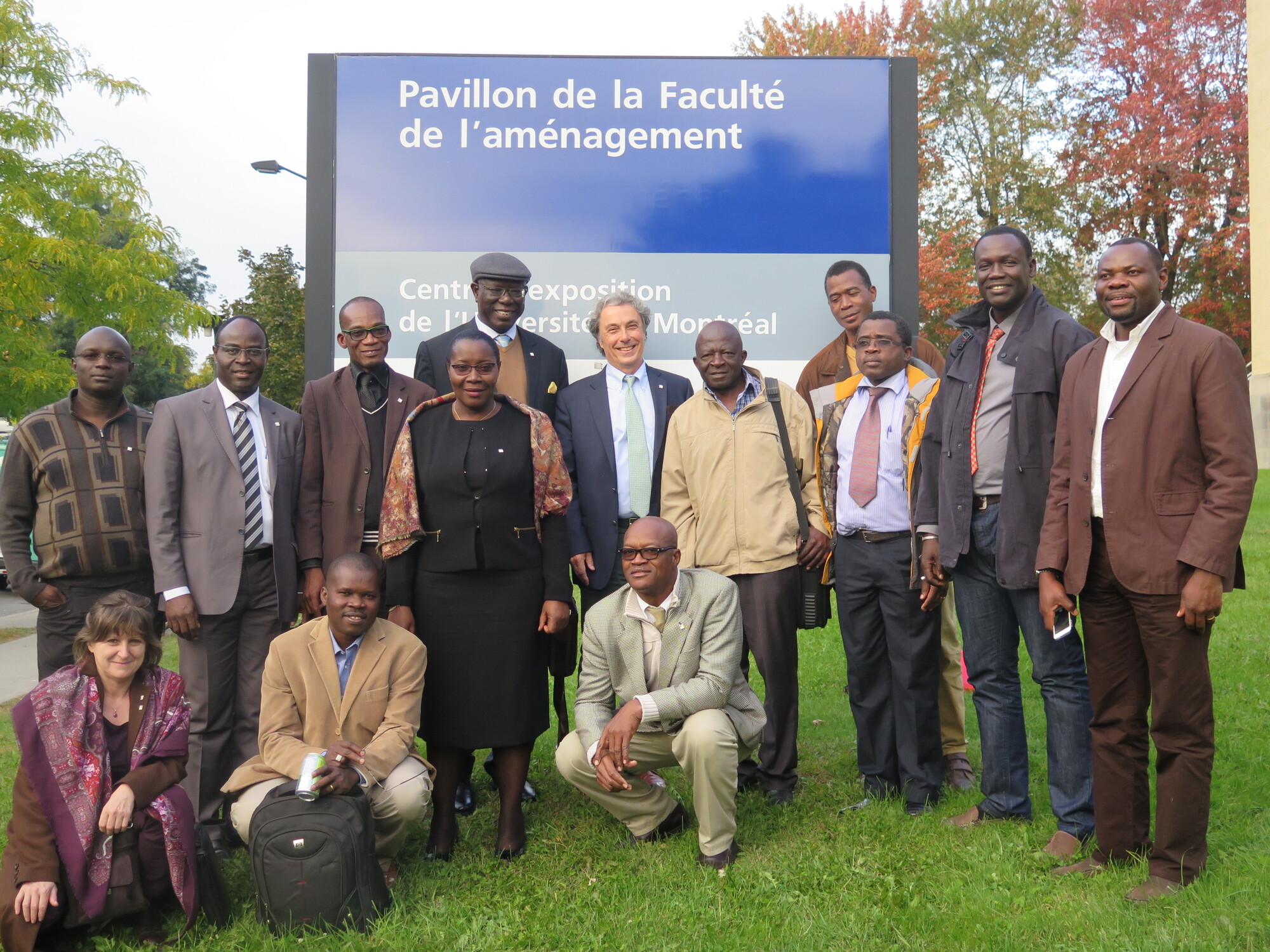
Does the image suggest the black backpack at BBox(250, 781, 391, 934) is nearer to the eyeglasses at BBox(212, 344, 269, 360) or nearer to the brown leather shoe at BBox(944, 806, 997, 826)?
the eyeglasses at BBox(212, 344, 269, 360)

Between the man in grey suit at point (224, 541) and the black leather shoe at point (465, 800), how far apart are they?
98cm

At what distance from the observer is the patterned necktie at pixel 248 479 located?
495cm

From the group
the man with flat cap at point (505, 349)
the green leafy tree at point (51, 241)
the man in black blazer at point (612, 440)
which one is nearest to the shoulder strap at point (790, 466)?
A: the man in black blazer at point (612, 440)

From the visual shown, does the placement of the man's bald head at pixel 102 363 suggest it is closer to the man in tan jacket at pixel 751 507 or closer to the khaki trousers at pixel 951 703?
the man in tan jacket at pixel 751 507

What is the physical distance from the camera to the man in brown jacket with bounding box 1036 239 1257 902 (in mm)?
3645

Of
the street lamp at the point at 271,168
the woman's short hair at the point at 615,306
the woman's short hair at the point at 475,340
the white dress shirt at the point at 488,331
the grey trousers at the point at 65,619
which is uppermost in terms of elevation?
the street lamp at the point at 271,168

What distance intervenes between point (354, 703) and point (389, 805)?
0.42 metres

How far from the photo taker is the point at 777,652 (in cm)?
514

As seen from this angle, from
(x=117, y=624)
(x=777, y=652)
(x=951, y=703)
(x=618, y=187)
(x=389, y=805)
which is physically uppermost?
(x=618, y=187)

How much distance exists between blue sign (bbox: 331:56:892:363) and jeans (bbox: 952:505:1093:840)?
179 centimetres

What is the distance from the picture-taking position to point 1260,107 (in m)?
20.8

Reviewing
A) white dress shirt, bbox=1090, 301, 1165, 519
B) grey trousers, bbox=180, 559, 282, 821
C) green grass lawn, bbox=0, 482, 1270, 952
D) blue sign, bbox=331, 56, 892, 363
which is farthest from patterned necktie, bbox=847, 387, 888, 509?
grey trousers, bbox=180, 559, 282, 821

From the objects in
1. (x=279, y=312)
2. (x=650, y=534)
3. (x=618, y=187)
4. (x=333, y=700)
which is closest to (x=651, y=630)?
(x=650, y=534)

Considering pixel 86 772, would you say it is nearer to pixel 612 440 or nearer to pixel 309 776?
pixel 309 776
